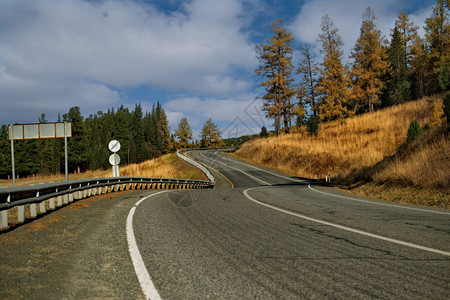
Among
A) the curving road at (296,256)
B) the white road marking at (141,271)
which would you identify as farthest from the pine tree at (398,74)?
the white road marking at (141,271)

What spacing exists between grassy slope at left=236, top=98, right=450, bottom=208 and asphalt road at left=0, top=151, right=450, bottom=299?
6658mm

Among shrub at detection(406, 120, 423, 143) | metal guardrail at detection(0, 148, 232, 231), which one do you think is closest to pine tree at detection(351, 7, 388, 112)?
shrub at detection(406, 120, 423, 143)

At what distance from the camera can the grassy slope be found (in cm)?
1247

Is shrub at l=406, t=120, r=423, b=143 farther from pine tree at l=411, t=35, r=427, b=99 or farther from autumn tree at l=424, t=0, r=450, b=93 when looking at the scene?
pine tree at l=411, t=35, r=427, b=99

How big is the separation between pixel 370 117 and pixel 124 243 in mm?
41943

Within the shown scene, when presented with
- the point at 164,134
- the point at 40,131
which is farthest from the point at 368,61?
the point at 164,134

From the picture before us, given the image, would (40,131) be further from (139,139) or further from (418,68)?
(139,139)

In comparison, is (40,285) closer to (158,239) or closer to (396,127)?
(158,239)

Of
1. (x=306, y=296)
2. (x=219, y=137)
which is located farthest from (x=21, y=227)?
(x=219, y=137)

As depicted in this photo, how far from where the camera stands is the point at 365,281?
3145 mm

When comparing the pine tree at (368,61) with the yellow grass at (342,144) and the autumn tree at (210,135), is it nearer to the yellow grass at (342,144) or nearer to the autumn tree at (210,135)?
the yellow grass at (342,144)

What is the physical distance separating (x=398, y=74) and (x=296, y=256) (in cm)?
6719

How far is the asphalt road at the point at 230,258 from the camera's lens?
299cm

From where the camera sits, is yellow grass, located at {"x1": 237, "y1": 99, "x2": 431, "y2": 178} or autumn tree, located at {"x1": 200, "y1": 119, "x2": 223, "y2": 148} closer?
yellow grass, located at {"x1": 237, "y1": 99, "x2": 431, "y2": 178}
